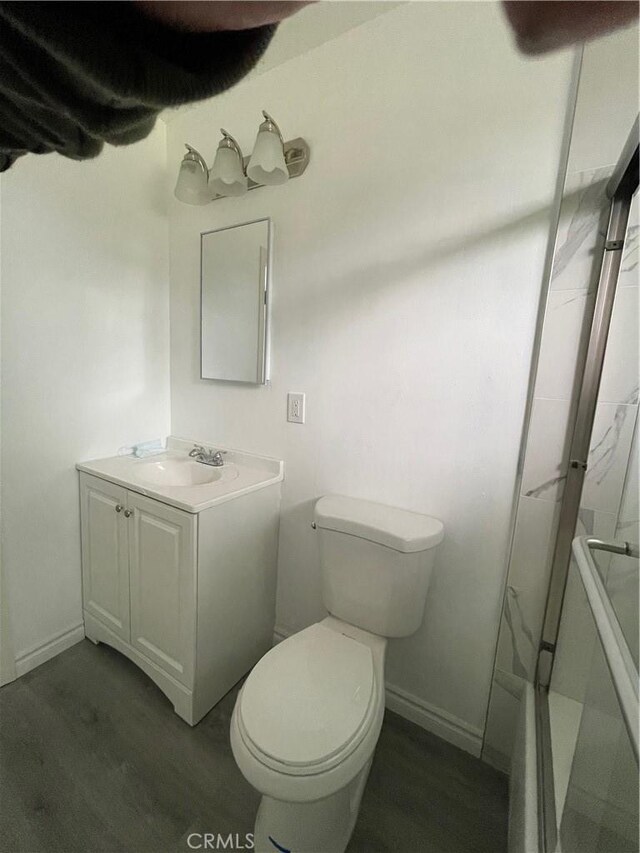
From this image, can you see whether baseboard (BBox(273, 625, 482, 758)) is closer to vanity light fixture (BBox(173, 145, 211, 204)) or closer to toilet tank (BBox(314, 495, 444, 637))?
toilet tank (BBox(314, 495, 444, 637))

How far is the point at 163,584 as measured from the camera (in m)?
1.30

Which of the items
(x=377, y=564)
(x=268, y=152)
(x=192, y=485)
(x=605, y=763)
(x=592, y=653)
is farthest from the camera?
(x=192, y=485)

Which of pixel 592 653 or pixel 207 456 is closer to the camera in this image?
pixel 592 653

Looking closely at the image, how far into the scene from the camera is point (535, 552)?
1093mm

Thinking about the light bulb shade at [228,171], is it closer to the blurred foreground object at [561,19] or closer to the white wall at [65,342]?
the white wall at [65,342]

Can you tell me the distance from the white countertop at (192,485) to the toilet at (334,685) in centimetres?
31

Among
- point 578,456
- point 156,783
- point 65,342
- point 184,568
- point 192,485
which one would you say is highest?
point 65,342

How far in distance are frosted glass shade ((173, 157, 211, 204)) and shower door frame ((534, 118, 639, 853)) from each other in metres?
1.39

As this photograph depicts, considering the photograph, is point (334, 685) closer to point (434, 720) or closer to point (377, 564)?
point (377, 564)

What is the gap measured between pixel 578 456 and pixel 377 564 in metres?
0.67

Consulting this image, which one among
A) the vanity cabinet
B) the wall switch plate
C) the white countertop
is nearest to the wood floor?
the vanity cabinet

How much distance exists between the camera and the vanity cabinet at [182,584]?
1.24 meters

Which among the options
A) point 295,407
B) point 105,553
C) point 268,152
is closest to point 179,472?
point 105,553

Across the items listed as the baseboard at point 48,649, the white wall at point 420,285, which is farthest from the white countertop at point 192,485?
the baseboard at point 48,649
